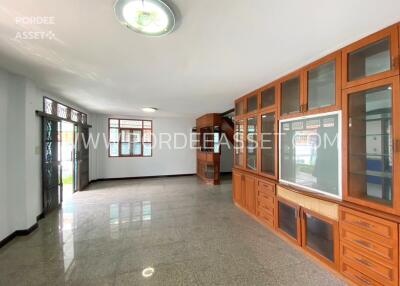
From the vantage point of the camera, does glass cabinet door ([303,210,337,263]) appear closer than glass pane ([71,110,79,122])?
Yes

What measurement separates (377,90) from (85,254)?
4098 millimetres

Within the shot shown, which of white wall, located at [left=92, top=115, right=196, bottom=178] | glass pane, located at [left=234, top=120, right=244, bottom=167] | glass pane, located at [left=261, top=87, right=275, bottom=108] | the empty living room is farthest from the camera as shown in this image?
white wall, located at [left=92, top=115, right=196, bottom=178]

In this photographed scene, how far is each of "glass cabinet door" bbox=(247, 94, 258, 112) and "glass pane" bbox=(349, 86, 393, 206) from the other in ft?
6.10

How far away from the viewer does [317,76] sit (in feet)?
8.08

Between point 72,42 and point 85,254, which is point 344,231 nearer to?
point 85,254

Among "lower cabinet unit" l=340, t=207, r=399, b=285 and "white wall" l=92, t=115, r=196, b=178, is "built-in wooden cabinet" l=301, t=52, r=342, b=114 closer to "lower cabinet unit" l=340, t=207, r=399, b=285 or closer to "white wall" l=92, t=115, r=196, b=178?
"lower cabinet unit" l=340, t=207, r=399, b=285

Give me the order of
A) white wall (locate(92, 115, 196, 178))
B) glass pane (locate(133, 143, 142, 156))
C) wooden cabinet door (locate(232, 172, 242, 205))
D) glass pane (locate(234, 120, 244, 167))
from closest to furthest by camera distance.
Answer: wooden cabinet door (locate(232, 172, 242, 205)) < glass pane (locate(234, 120, 244, 167)) < white wall (locate(92, 115, 196, 178)) < glass pane (locate(133, 143, 142, 156))

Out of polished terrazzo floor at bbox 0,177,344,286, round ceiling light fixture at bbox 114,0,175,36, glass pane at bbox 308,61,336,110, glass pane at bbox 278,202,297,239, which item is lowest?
polished terrazzo floor at bbox 0,177,344,286

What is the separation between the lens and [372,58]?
1904mm

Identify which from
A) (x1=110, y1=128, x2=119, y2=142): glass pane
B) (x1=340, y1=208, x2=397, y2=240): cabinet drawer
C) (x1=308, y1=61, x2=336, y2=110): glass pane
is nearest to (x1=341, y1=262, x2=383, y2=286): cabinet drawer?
(x1=340, y1=208, x2=397, y2=240): cabinet drawer

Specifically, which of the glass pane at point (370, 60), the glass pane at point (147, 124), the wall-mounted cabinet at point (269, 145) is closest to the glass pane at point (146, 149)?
the glass pane at point (147, 124)

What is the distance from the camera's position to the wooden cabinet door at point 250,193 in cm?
366

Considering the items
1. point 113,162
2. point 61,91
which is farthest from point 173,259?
point 113,162

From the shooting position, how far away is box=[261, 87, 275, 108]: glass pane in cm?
330
